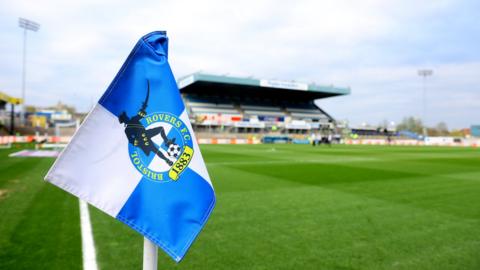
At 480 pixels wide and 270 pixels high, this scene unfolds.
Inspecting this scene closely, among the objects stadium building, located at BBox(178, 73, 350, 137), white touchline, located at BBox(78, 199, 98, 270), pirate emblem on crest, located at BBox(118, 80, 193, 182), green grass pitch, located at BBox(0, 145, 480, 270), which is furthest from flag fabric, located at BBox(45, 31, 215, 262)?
stadium building, located at BBox(178, 73, 350, 137)

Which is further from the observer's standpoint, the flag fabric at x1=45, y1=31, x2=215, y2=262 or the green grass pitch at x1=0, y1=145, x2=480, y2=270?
the green grass pitch at x1=0, y1=145, x2=480, y2=270

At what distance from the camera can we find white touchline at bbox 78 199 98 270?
3.36 metres

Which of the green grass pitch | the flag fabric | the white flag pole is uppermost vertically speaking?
the flag fabric

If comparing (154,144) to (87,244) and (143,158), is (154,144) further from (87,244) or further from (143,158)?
(87,244)

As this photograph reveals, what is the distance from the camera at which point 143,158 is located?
1.75m

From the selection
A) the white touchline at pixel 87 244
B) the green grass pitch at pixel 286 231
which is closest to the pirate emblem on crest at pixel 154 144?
the green grass pitch at pixel 286 231

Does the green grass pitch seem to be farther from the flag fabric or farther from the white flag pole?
the flag fabric

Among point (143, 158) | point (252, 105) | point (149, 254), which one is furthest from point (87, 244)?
point (252, 105)

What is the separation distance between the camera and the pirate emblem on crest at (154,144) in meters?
1.74

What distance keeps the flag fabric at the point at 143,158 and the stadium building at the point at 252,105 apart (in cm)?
5752

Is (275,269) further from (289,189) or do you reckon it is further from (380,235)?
(289,189)

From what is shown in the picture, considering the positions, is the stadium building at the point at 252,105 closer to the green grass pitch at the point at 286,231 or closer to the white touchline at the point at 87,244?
the green grass pitch at the point at 286,231

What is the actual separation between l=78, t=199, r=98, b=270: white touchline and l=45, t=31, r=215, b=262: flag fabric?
6.85 ft

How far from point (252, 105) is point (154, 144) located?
76.1 meters
